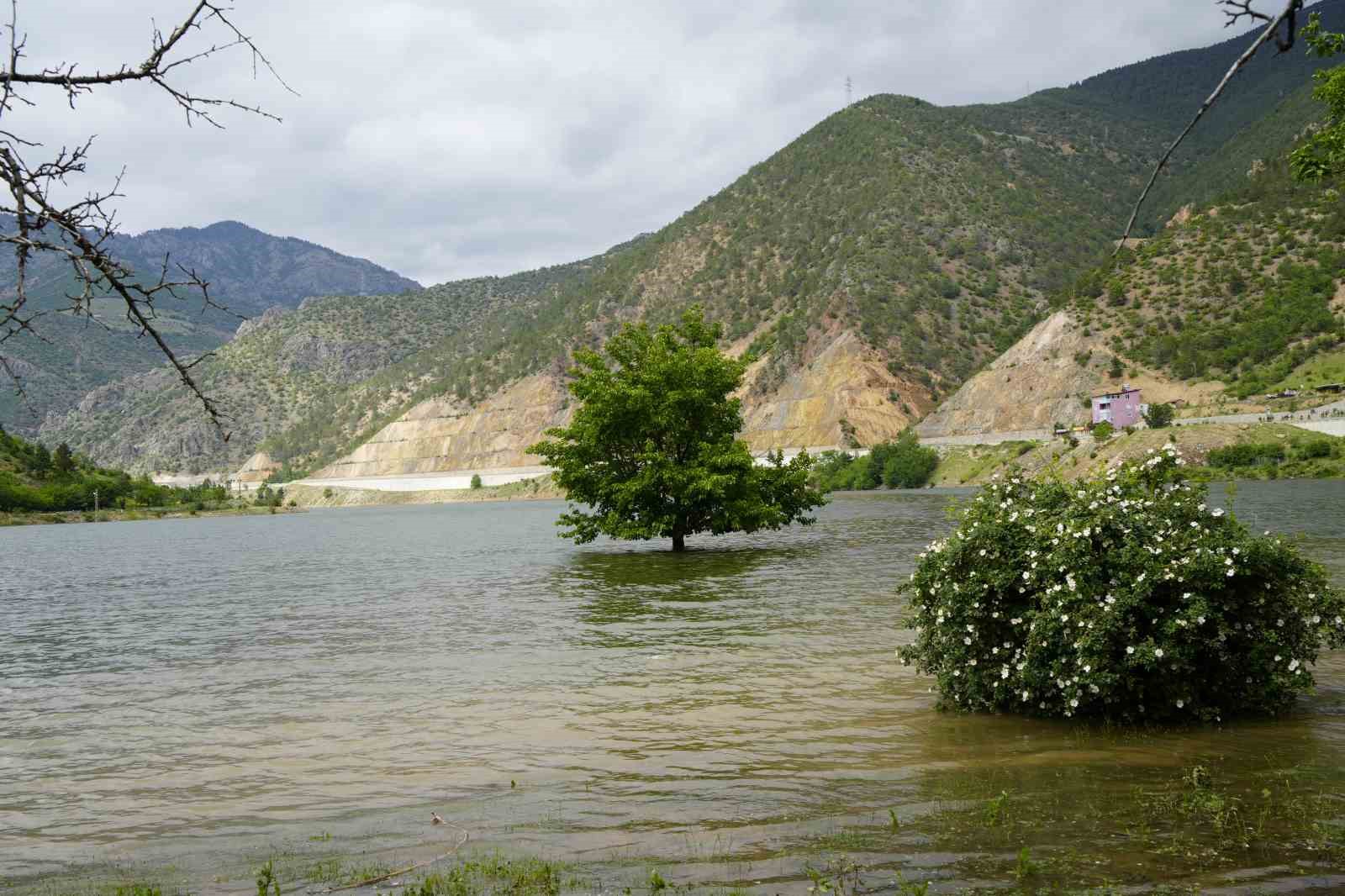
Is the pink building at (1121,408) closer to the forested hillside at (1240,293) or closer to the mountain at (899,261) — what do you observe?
the forested hillside at (1240,293)

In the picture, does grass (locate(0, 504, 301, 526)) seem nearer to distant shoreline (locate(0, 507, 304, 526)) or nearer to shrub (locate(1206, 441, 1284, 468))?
distant shoreline (locate(0, 507, 304, 526))

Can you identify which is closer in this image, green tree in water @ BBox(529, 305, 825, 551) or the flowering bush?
the flowering bush

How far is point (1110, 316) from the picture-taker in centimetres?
11650

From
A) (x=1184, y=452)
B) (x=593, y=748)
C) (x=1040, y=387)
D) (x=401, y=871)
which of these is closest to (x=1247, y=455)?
(x=1184, y=452)

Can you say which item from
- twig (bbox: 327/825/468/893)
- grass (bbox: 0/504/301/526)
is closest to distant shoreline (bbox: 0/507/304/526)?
grass (bbox: 0/504/301/526)

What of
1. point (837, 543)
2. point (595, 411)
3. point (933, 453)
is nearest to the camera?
point (595, 411)

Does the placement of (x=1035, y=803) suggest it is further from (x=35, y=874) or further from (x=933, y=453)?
(x=933, y=453)

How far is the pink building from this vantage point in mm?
98438

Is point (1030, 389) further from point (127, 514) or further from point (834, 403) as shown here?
point (127, 514)

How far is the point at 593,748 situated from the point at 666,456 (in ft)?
95.5

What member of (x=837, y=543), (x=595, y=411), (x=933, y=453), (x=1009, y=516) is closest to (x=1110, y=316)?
(x=933, y=453)

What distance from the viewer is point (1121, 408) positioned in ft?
327

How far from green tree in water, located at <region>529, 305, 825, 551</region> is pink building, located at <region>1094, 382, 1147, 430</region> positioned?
68.4 meters

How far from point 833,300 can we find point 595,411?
397 ft
